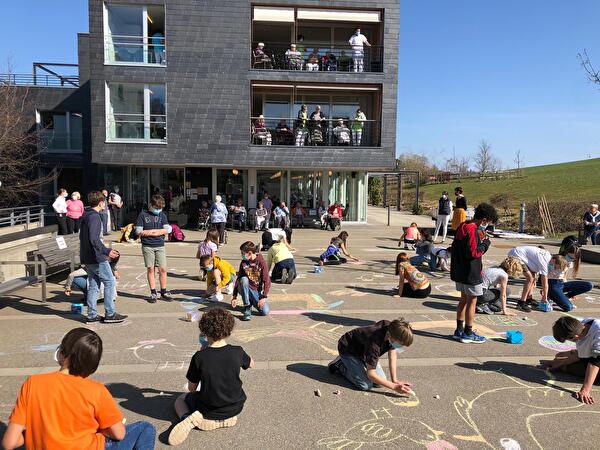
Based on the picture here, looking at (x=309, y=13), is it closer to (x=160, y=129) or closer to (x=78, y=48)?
(x=160, y=129)

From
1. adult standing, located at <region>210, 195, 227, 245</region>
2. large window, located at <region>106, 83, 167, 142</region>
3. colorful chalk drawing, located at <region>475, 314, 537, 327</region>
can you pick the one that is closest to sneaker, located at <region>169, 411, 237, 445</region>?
colorful chalk drawing, located at <region>475, 314, 537, 327</region>

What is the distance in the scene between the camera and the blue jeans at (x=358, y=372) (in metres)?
4.77

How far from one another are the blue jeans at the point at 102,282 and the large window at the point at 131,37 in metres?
15.3

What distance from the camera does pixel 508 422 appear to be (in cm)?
415

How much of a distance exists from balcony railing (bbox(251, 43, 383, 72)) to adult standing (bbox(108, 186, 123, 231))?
8176 millimetres

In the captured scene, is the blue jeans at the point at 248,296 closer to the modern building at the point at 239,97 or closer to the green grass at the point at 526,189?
the modern building at the point at 239,97

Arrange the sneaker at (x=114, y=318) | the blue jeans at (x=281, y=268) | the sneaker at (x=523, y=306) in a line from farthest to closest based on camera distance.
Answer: the blue jeans at (x=281, y=268) → the sneaker at (x=523, y=306) → the sneaker at (x=114, y=318)

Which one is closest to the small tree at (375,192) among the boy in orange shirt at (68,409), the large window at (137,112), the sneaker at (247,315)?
the large window at (137,112)

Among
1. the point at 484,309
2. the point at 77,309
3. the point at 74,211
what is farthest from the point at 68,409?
the point at 74,211

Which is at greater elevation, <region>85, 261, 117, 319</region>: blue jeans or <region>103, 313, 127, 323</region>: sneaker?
<region>85, 261, 117, 319</region>: blue jeans

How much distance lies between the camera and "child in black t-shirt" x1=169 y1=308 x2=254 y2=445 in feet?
12.7

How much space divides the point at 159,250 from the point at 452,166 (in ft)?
253

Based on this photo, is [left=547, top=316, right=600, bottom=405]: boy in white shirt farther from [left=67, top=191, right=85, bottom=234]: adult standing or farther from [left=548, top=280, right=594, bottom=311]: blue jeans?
[left=67, top=191, right=85, bottom=234]: adult standing

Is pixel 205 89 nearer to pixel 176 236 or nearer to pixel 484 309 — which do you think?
pixel 176 236
